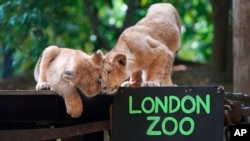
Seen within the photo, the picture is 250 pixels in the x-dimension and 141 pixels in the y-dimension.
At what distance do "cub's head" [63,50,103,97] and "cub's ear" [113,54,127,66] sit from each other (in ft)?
0.47

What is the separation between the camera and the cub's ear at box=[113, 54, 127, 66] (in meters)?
2.56

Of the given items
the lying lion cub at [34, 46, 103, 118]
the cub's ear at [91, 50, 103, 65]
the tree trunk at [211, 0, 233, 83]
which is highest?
the tree trunk at [211, 0, 233, 83]

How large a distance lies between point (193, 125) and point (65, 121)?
66cm

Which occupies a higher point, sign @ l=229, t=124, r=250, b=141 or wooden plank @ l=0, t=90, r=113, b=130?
wooden plank @ l=0, t=90, r=113, b=130

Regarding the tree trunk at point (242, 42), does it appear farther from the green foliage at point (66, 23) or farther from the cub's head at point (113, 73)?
the green foliage at point (66, 23)

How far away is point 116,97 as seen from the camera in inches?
92.3

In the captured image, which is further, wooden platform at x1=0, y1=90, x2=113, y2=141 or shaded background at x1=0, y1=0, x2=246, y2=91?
shaded background at x1=0, y1=0, x2=246, y2=91

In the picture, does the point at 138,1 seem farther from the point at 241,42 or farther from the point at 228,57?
the point at 241,42

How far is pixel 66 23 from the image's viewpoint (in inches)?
234

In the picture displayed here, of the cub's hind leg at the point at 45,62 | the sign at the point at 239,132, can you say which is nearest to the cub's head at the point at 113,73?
the cub's hind leg at the point at 45,62

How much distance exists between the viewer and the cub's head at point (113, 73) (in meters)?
2.42

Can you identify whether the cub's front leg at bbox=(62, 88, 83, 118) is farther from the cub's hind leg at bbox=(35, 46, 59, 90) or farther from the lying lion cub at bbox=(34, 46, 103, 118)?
the cub's hind leg at bbox=(35, 46, 59, 90)

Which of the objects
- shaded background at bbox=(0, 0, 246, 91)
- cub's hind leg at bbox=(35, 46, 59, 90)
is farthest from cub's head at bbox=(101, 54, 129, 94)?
shaded background at bbox=(0, 0, 246, 91)

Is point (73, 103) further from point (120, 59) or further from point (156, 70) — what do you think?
point (156, 70)
